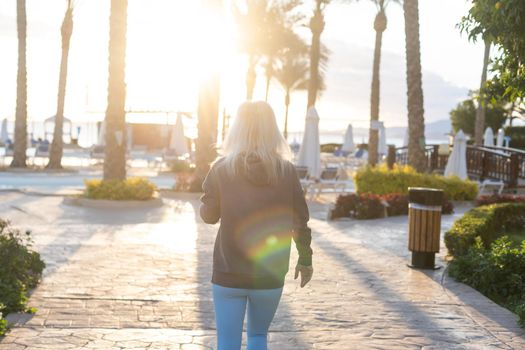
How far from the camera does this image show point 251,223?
3.82m

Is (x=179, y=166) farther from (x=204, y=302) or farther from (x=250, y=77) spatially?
(x=250, y=77)

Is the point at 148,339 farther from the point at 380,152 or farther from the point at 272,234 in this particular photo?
the point at 380,152

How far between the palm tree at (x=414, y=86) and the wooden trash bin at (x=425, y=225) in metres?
9.91

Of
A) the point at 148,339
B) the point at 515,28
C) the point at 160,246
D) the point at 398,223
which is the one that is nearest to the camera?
the point at 148,339

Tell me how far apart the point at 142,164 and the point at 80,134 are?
55.4ft

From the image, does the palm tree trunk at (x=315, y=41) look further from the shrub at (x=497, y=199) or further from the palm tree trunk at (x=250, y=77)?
the shrub at (x=497, y=199)

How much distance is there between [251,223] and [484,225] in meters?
6.94

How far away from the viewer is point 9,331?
570cm

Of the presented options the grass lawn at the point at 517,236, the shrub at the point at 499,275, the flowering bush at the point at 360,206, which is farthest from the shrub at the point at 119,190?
the shrub at the point at 499,275

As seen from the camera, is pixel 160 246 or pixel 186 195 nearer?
pixel 160 246

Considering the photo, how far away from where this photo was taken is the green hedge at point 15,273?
6.38 metres

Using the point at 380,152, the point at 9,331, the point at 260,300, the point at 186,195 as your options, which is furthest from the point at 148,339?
the point at 380,152

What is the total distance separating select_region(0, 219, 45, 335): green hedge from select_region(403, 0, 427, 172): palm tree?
41.1 feet

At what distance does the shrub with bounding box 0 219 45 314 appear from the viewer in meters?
6.38
